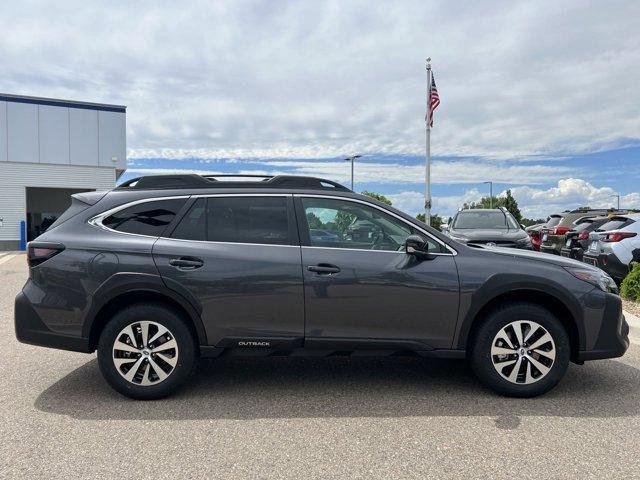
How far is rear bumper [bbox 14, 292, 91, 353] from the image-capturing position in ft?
14.0

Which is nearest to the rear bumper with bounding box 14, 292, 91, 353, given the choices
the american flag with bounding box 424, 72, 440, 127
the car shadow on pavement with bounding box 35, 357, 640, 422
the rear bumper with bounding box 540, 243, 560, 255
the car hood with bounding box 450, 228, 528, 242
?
the car shadow on pavement with bounding box 35, 357, 640, 422

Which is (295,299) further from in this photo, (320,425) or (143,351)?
(143,351)

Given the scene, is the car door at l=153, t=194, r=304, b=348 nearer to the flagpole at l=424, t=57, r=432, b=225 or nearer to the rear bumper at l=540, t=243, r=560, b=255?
the rear bumper at l=540, t=243, r=560, b=255

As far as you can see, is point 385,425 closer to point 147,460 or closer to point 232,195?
point 147,460

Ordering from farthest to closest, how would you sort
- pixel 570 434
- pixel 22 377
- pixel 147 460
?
pixel 22 377 < pixel 570 434 < pixel 147 460

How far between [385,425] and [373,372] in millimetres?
1266

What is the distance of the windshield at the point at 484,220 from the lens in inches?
462

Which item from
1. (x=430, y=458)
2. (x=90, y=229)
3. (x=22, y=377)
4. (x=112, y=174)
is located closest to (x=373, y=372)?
(x=430, y=458)

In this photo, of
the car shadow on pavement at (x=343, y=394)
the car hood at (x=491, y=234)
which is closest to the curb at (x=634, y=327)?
the car shadow on pavement at (x=343, y=394)

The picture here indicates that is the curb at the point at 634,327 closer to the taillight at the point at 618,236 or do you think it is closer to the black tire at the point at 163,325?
the taillight at the point at 618,236

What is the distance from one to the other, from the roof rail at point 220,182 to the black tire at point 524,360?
168cm

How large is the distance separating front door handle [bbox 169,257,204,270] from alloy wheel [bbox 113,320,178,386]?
492 mm

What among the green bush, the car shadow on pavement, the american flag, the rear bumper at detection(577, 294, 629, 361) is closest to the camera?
the car shadow on pavement

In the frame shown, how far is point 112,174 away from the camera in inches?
1222
